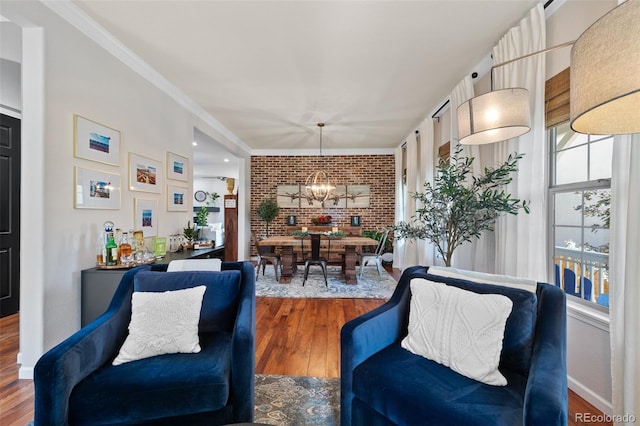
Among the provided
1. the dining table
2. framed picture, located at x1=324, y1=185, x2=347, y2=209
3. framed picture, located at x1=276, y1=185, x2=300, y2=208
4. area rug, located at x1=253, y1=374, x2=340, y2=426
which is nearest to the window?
area rug, located at x1=253, y1=374, x2=340, y2=426

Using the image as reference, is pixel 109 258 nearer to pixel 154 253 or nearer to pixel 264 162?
pixel 154 253

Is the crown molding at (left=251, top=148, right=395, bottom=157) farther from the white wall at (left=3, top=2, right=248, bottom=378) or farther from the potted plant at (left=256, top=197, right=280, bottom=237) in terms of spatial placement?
the white wall at (left=3, top=2, right=248, bottom=378)

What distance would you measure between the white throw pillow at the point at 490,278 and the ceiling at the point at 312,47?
1.92 m

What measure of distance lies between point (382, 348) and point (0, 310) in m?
4.03

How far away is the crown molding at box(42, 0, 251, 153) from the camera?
1998mm

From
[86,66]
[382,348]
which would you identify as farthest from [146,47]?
[382,348]

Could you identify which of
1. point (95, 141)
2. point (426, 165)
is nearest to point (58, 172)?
point (95, 141)

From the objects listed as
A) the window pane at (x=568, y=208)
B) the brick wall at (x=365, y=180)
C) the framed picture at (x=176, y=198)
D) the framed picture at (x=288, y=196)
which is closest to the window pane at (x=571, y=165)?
the window pane at (x=568, y=208)

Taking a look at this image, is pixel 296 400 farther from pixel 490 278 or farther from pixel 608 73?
pixel 608 73

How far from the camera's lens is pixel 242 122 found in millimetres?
4551

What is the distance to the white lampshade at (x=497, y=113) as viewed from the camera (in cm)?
157

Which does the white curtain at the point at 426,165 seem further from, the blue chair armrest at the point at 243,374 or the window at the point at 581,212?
the blue chair armrest at the point at 243,374

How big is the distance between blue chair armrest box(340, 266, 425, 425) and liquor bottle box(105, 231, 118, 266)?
83.9 inches

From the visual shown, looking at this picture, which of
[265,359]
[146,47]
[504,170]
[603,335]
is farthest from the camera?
[146,47]
